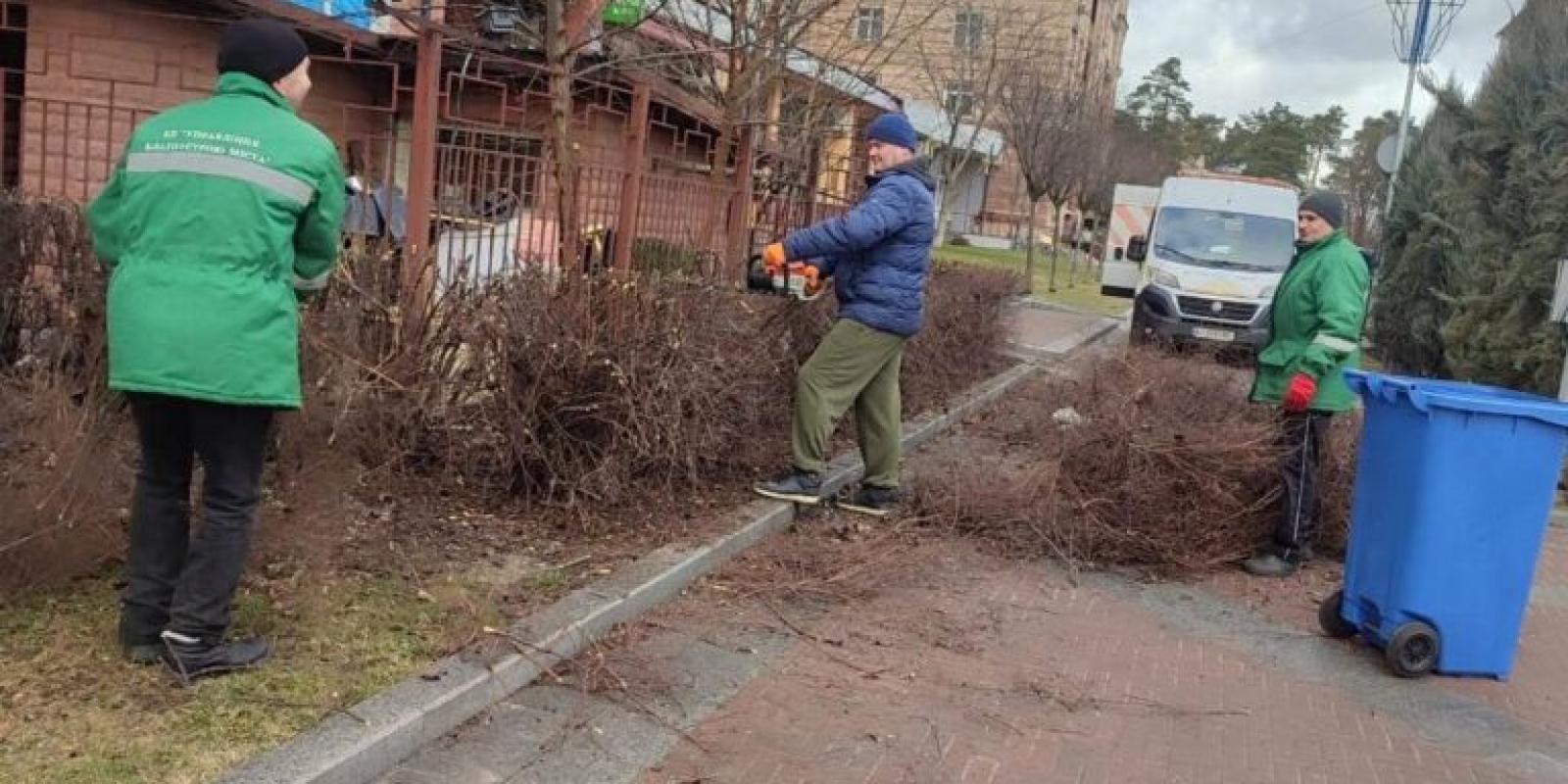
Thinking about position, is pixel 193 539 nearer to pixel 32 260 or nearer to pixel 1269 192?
pixel 32 260

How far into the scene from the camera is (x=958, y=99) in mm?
23344

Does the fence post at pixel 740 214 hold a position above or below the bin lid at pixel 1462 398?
above

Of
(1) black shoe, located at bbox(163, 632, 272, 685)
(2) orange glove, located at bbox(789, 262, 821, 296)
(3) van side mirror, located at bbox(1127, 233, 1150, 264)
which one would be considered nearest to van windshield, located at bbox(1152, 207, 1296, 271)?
(3) van side mirror, located at bbox(1127, 233, 1150, 264)

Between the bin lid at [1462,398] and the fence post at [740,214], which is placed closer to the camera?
the bin lid at [1462,398]

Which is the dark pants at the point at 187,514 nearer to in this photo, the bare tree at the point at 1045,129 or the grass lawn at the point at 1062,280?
the grass lawn at the point at 1062,280

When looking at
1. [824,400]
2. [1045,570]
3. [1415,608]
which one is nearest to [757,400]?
[824,400]

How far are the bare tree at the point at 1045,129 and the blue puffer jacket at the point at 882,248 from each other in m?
18.2

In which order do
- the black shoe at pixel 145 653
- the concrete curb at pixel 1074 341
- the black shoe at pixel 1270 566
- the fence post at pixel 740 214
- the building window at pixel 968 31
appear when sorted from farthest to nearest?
1. the building window at pixel 968 31
2. the concrete curb at pixel 1074 341
3. the fence post at pixel 740 214
4. the black shoe at pixel 1270 566
5. the black shoe at pixel 145 653

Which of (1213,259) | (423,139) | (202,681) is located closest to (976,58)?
(1213,259)

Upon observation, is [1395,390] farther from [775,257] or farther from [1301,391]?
[775,257]

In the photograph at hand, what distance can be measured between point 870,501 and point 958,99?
18.0m

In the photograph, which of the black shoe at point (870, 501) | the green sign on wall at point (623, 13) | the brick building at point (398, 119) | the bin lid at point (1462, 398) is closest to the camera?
the bin lid at point (1462, 398)

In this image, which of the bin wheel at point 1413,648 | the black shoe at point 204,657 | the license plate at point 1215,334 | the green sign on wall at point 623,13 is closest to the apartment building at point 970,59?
the green sign on wall at point 623,13

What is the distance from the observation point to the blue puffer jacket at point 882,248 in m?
5.83
